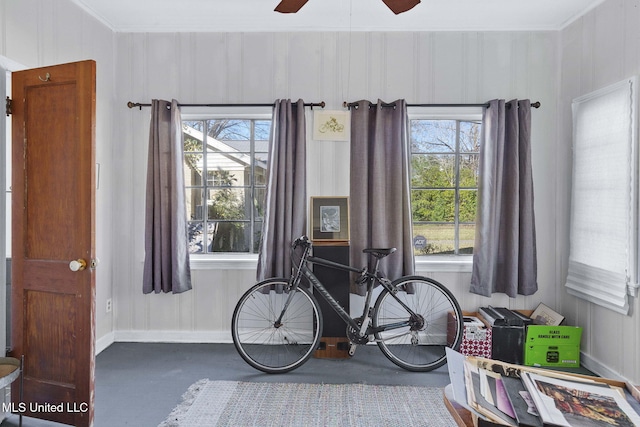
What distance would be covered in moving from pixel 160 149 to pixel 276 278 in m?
1.35

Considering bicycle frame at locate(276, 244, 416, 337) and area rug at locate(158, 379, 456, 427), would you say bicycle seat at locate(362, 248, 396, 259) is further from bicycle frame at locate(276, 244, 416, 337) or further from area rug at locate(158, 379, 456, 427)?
area rug at locate(158, 379, 456, 427)

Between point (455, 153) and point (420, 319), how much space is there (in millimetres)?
1401

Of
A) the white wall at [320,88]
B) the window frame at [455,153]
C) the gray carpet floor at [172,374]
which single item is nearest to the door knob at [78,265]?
the gray carpet floor at [172,374]

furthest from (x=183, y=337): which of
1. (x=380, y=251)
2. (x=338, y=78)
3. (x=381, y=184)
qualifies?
(x=338, y=78)

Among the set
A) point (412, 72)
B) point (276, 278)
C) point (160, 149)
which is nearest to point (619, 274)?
point (412, 72)

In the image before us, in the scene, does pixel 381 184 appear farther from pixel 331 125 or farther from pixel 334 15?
pixel 334 15

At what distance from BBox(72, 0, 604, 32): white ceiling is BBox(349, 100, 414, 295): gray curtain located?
25.2 inches

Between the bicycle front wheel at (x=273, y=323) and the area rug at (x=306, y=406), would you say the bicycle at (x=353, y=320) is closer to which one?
the bicycle front wheel at (x=273, y=323)

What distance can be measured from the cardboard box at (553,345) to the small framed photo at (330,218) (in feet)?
4.98

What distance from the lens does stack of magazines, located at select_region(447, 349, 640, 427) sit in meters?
0.83

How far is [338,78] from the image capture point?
118 inches

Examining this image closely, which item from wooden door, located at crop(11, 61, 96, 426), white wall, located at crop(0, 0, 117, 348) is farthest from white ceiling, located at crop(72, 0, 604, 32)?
wooden door, located at crop(11, 61, 96, 426)

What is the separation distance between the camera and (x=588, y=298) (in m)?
2.66

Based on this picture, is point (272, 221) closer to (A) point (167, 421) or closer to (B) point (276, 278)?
(B) point (276, 278)
